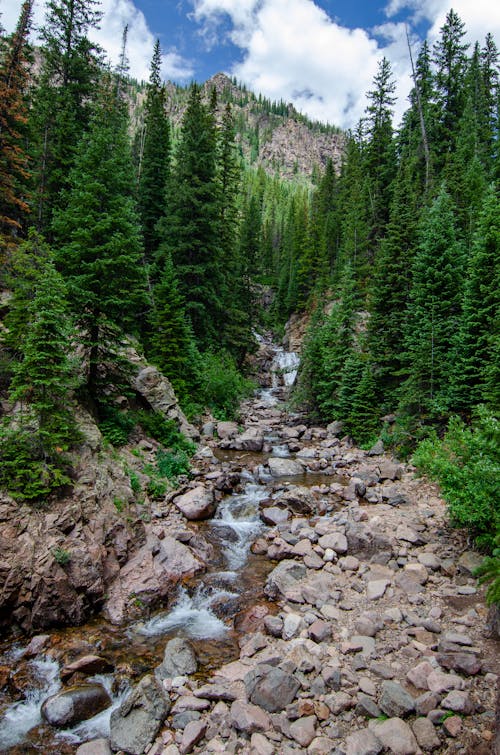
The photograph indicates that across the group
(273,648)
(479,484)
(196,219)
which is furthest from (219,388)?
(273,648)

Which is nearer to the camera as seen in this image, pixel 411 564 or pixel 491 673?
pixel 491 673

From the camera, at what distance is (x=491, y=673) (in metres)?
5.50

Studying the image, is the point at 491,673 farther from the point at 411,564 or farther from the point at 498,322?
the point at 498,322

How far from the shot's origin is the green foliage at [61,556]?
7660mm

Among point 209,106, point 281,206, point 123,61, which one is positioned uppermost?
point 281,206

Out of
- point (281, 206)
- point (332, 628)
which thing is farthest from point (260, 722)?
point (281, 206)

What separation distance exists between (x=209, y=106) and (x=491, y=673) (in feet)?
116

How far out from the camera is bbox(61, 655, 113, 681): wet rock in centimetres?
646

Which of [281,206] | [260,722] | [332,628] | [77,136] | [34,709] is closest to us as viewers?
[260,722]

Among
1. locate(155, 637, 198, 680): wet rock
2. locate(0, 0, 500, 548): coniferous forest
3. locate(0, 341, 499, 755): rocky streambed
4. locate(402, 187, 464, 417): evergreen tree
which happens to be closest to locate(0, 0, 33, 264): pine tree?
locate(0, 0, 500, 548): coniferous forest

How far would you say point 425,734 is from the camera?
480cm

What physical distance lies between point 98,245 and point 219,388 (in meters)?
12.3

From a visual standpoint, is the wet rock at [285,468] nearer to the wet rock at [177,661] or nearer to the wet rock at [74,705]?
the wet rock at [177,661]

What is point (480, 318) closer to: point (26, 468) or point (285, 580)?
point (285, 580)
